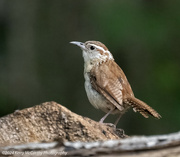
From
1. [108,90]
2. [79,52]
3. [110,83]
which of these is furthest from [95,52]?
[79,52]

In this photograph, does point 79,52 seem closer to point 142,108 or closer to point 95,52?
point 95,52

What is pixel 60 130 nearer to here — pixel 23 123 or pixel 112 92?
pixel 23 123

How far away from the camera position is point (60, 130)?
119 inches

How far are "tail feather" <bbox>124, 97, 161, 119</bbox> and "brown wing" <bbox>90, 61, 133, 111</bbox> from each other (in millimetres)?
102

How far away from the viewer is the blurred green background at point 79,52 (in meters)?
8.67

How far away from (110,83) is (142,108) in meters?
0.63

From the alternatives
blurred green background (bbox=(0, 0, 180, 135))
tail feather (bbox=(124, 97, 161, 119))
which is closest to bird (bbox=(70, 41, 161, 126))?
tail feather (bbox=(124, 97, 161, 119))

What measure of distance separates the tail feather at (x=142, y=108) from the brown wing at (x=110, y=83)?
4.0 inches

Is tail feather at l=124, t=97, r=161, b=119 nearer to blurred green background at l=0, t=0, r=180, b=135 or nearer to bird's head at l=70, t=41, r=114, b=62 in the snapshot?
bird's head at l=70, t=41, r=114, b=62

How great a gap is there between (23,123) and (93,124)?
0.55 metres

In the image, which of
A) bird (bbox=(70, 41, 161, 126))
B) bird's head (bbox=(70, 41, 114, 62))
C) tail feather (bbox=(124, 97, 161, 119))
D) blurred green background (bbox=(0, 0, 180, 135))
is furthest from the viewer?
blurred green background (bbox=(0, 0, 180, 135))

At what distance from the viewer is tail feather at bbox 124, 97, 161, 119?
4.73m

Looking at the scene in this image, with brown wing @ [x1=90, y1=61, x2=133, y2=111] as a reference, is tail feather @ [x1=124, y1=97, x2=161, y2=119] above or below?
below

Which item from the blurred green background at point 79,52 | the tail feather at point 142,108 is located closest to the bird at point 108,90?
the tail feather at point 142,108
